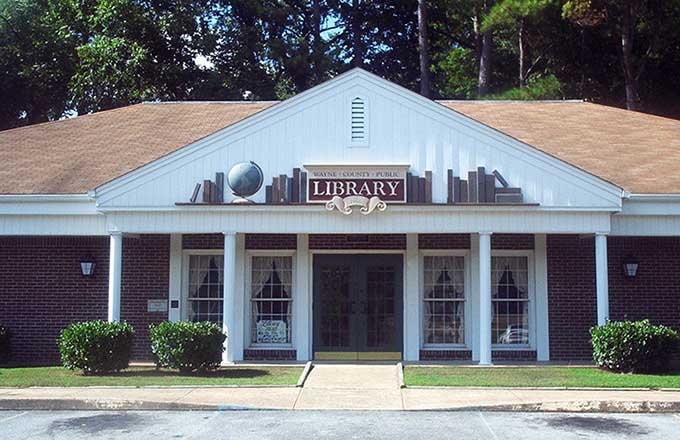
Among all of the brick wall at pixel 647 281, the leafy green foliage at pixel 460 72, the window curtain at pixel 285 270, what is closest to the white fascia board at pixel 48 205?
the window curtain at pixel 285 270

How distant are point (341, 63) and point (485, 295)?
25290 millimetres

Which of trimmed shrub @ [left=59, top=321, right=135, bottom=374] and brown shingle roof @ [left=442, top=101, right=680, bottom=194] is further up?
brown shingle roof @ [left=442, top=101, right=680, bottom=194]

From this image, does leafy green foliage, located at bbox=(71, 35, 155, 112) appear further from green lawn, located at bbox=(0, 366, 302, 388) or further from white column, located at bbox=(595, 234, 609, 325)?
white column, located at bbox=(595, 234, 609, 325)

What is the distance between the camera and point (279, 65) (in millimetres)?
37500

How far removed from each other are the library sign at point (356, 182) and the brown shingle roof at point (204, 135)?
4.60m

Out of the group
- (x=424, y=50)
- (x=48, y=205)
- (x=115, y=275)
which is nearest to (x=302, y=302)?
(x=115, y=275)

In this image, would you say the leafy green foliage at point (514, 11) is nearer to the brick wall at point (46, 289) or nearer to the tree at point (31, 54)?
the tree at point (31, 54)

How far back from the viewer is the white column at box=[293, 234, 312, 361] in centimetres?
1781

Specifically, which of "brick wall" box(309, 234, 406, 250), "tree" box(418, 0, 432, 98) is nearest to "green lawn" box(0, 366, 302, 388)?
"brick wall" box(309, 234, 406, 250)

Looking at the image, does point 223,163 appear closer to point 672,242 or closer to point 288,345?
point 288,345

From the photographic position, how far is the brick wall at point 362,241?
1800 centimetres

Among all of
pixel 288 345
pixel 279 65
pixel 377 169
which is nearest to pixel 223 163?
pixel 377 169

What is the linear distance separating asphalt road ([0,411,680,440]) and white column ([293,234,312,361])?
5.88m

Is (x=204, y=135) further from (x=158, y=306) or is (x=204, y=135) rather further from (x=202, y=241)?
(x=158, y=306)
